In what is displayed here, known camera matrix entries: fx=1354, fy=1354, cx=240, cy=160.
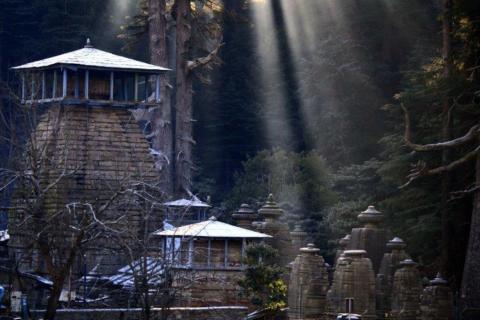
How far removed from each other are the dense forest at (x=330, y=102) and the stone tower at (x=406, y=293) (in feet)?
8.55

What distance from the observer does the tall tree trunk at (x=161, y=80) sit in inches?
1953

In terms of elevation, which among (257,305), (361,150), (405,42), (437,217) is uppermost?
(405,42)

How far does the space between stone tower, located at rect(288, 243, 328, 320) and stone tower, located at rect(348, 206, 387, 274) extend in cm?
98

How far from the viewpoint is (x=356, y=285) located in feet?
91.6

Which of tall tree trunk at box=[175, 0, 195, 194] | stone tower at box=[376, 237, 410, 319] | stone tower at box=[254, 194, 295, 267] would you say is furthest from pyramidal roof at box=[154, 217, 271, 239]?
tall tree trunk at box=[175, 0, 195, 194]

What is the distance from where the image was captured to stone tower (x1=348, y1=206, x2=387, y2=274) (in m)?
31.3

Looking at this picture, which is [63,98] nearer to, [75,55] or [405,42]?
[75,55]

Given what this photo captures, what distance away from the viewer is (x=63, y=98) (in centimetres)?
Result: 4134

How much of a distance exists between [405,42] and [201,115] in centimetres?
1391

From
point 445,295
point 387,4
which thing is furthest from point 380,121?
point 445,295

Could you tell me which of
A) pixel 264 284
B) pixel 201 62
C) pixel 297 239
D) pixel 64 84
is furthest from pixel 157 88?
pixel 264 284

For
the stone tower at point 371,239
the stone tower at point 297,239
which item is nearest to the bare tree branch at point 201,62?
the stone tower at point 297,239

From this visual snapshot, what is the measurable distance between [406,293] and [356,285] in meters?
1.15

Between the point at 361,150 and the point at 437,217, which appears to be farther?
the point at 361,150
